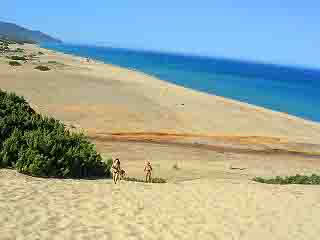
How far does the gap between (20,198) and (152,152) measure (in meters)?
11.0

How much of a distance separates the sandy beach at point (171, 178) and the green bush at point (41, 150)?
1.92 feet

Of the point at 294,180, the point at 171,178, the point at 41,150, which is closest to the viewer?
the point at 41,150

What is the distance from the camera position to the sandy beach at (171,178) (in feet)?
30.3

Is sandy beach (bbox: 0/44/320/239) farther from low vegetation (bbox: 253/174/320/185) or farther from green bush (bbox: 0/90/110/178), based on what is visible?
low vegetation (bbox: 253/174/320/185)

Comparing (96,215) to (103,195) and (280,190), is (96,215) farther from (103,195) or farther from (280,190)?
(280,190)

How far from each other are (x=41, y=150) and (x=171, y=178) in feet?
14.2

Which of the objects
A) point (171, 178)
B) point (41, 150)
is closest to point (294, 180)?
point (171, 178)

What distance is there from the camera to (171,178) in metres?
15.5

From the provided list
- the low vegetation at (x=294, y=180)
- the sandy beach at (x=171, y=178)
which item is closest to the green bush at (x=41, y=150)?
the sandy beach at (x=171, y=178)

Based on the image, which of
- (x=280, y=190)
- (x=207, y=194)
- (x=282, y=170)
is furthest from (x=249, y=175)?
(x=207, y=194)

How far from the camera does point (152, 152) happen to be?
20625 mm

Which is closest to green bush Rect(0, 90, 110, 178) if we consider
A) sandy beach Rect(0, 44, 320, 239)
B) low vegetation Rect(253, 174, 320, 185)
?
sandy beach Rect(0, 44, 320, 239)

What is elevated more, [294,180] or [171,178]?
[294,180]

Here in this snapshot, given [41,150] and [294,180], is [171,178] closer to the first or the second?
[294,180]
